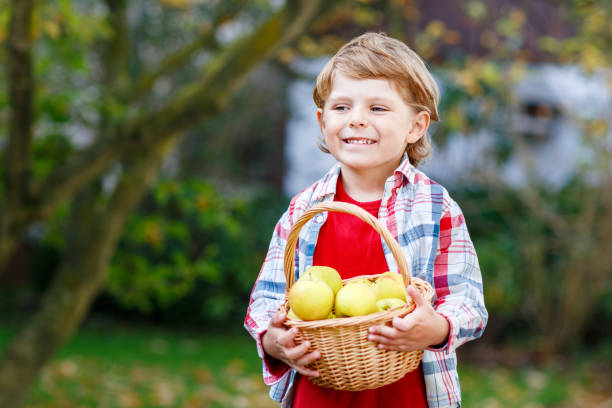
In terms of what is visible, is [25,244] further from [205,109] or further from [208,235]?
[205,109]

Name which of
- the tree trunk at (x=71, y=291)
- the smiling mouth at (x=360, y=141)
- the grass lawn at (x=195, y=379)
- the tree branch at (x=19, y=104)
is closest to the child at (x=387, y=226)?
the smiling mouth at (x=360, y=141)

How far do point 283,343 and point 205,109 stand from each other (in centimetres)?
246

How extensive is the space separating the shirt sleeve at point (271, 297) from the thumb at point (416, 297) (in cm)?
41

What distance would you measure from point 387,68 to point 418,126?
0.65 feet

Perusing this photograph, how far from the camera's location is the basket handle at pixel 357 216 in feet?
4.99

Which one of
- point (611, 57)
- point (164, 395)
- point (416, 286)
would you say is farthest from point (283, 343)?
point (611, 57)

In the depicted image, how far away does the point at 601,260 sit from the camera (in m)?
6.56

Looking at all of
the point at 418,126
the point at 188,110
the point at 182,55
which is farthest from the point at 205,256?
the point at 418,126

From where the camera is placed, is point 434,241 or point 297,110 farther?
point 297,110

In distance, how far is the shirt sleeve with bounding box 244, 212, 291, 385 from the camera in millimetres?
1741

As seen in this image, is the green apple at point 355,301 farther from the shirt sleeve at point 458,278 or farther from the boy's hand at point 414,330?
the shirt sleeve at point 458,278

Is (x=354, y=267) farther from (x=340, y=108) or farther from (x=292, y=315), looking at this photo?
(x=340, y=108)

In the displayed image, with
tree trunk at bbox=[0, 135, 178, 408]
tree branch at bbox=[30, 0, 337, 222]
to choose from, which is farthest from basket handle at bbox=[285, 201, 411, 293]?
tree trunk at bbox=[0, 135, 178, 408]

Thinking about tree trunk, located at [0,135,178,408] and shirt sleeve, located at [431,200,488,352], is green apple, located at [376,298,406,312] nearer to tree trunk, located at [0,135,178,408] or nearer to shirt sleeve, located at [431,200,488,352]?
shirt sleeve, located at [431,200,488,352]
